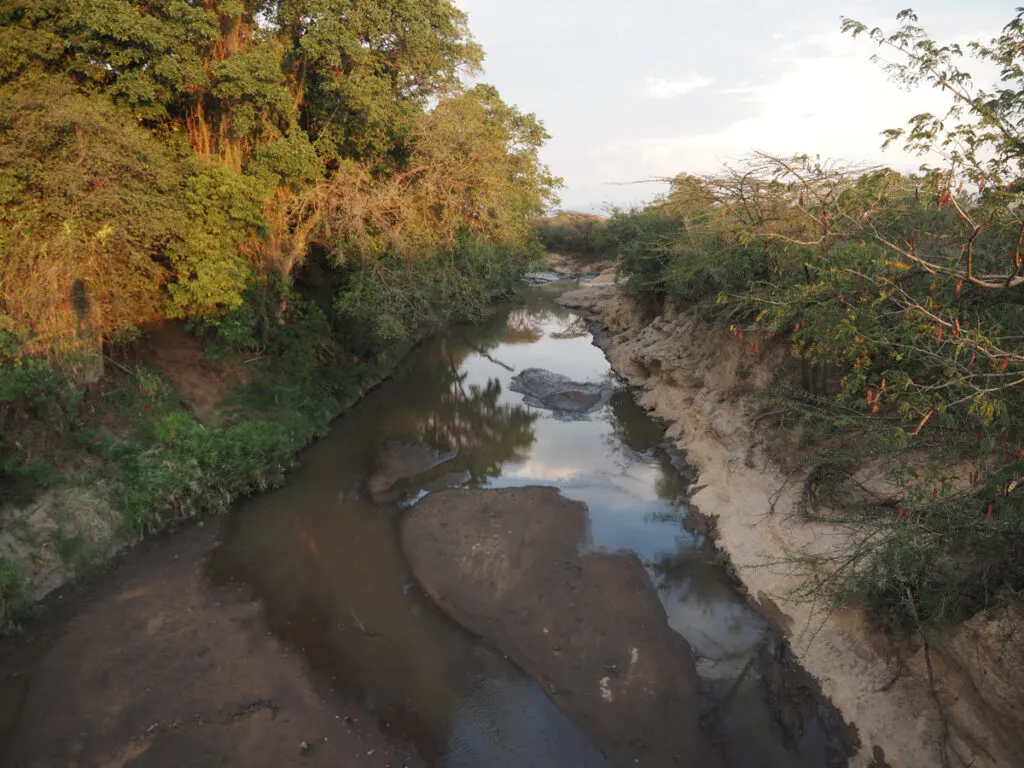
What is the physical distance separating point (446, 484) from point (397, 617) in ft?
16.2

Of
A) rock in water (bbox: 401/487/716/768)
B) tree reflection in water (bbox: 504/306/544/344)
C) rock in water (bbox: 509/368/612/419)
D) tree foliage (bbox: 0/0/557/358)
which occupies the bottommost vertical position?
rock in water (bbox: 401/487/716/768)

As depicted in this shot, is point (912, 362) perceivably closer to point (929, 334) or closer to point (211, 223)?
point (929, 334)

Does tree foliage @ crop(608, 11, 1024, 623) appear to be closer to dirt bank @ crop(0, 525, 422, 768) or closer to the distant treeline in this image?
dirt bank @ crop(0, 525, 422, 768)

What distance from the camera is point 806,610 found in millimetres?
9469

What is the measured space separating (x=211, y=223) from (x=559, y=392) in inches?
510

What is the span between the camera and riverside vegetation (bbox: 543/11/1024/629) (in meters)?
5.88

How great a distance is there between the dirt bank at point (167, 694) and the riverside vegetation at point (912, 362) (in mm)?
7146

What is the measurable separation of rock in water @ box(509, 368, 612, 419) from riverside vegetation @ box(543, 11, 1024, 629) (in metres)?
7.27

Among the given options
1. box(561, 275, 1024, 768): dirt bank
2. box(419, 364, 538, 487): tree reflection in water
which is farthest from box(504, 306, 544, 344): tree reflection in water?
box(561, 275, 1024, 768): dirt bank

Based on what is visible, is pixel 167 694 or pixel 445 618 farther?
pixel 445 618

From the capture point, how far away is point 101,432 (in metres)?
12.4

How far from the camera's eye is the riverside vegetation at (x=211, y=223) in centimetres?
1080

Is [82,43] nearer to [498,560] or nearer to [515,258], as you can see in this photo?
[498,560]

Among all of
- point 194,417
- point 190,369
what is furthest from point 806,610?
point 190,369
